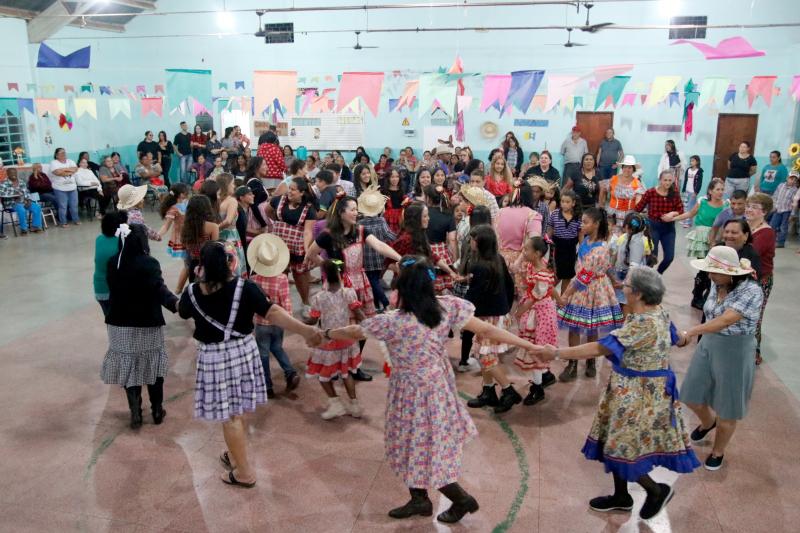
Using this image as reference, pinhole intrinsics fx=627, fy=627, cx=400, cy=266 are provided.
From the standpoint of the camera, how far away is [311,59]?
1420 centimetres

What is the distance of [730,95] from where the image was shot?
12297mm

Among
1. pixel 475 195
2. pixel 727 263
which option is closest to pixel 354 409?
pixel 727 263

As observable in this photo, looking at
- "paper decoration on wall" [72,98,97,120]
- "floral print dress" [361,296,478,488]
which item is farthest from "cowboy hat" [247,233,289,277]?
"paper decoration on wall" [72,98,97,120]

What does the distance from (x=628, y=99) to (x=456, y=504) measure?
11674 mm

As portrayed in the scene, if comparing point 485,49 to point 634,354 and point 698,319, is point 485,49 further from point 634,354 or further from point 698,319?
point 634,354

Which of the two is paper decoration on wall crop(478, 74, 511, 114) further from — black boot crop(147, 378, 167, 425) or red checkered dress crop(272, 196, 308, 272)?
black boot crop(147, 378, 167, 425)

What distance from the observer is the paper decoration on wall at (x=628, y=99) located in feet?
42.0

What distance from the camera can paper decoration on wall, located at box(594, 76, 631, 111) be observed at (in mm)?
12570

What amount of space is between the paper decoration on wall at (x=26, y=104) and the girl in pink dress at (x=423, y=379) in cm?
1160

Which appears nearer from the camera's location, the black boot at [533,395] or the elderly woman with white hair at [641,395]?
the elderly woman with white hair at [641,395]

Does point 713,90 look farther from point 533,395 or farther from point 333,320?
Result: point 333,320

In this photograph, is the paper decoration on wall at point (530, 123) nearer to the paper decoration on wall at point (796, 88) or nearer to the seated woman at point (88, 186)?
the paper decoration on wall at point (796, 88)

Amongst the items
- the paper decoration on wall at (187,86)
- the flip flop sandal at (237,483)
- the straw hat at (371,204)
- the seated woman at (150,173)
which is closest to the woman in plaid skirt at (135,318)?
the flip flop sandal at (237,483)

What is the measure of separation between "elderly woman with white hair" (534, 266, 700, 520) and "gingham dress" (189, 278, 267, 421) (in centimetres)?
152
